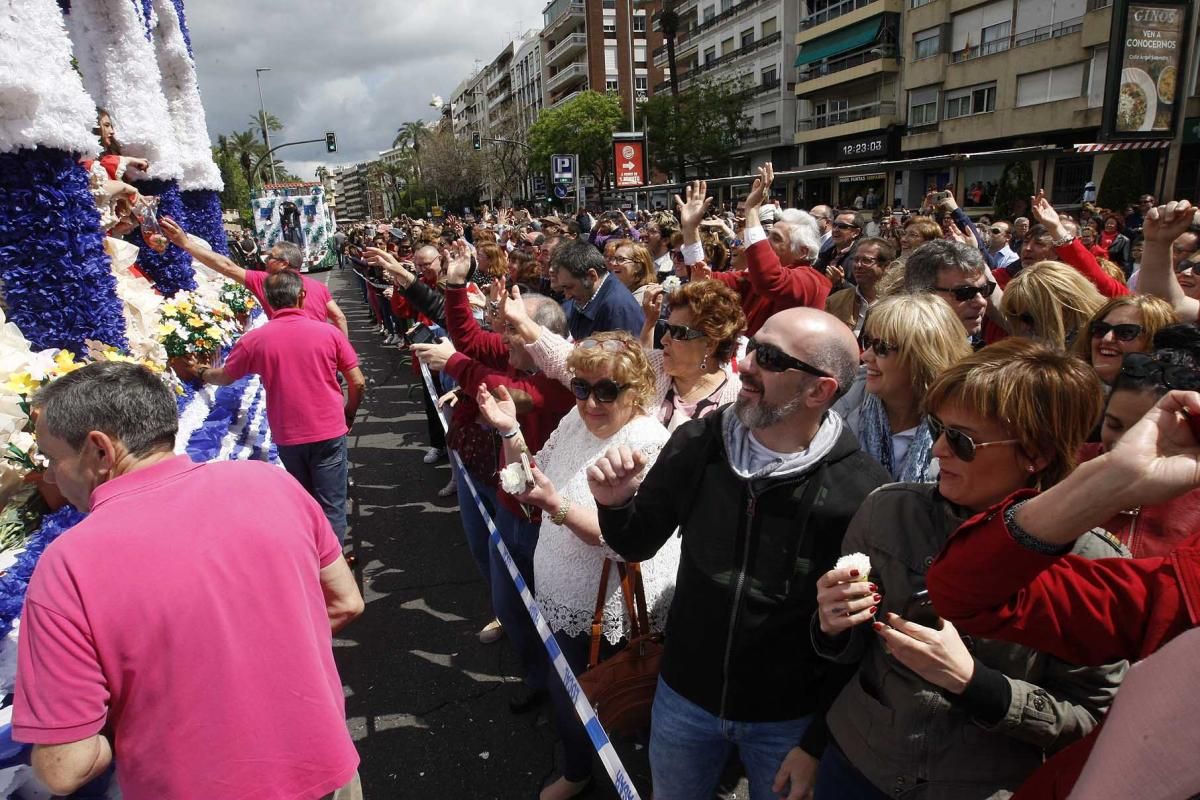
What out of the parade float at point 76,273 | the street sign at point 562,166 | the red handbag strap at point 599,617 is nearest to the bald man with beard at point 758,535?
the red handbag strap at point 599,617

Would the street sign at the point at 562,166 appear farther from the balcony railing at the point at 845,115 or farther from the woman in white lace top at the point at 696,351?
the balcony railing at the point at 845,115

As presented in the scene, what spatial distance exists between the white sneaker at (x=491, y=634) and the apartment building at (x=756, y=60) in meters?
41.5

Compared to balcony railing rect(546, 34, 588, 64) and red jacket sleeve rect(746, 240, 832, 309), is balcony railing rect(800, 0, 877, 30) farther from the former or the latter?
red jacket sleeve rect(746, 240, 832, 309)

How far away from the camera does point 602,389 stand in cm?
245

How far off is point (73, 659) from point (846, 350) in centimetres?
204

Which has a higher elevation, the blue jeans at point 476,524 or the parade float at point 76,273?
the parade float at point 76,273

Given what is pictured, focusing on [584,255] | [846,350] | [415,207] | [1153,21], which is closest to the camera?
[846,350]

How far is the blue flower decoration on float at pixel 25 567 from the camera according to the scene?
2260 millimetres

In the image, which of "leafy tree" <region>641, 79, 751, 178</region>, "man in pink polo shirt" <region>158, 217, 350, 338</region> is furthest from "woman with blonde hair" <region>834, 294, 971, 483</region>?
"leafy tree" <region>641, 79, 751, 178</region>

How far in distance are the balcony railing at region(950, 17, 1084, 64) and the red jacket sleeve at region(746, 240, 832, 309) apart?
27.5m

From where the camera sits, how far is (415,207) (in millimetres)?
89750

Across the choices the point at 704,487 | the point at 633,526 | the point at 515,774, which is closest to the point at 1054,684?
the point at 704,487

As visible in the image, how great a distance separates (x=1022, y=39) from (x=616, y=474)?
32420mm

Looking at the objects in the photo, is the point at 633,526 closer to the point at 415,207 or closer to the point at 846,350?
the point at 846,350
